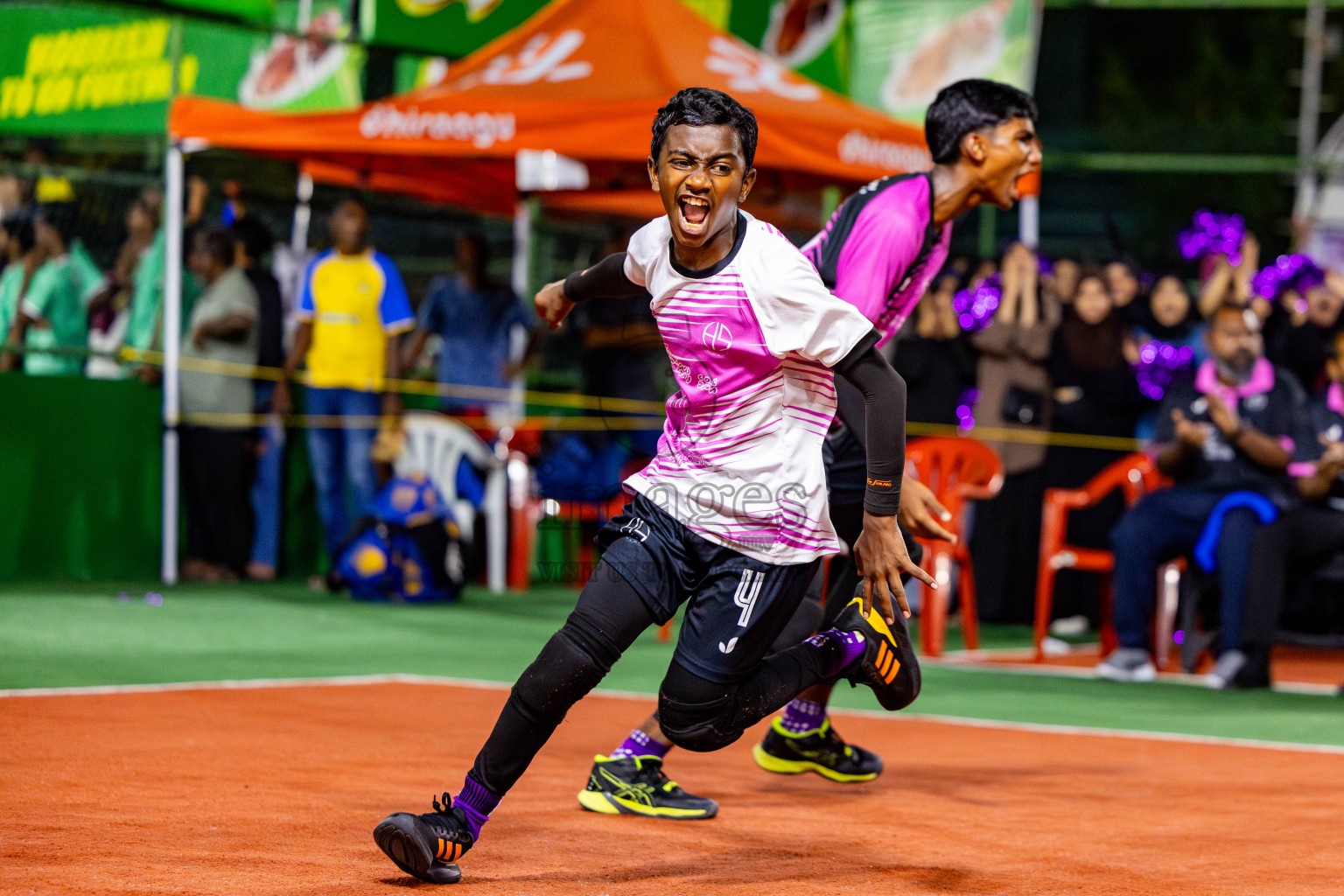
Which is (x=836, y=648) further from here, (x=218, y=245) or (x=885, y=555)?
(x=218, y=245)

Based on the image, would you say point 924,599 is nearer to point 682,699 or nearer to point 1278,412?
point 1278,412

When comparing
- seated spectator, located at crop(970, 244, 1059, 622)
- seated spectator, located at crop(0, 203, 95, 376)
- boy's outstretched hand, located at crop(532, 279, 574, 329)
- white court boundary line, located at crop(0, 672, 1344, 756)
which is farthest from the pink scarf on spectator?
seated spectator, located at crop(0, 203, 95, 376)

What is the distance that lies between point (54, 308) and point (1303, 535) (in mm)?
8139

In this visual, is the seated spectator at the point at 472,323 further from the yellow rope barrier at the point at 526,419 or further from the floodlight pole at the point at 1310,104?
the floodlight pole at the point at 1310,104

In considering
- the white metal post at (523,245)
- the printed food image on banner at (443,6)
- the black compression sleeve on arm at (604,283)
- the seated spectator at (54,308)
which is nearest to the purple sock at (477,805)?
the black compression sleeve on arm at (604,283)

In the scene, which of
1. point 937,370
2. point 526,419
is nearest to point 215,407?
point 526,419

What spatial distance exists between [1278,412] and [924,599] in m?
2.12

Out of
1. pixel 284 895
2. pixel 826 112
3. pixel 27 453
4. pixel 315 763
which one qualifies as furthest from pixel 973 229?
pixel 284 895

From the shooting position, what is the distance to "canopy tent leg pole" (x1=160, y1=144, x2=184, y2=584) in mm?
11859

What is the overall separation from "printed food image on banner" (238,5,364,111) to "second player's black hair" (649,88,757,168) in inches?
410

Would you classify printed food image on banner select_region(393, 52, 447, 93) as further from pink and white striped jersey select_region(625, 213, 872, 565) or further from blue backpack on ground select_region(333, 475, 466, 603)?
pink and white striped jersey select_region(625, 213, 872, 565)

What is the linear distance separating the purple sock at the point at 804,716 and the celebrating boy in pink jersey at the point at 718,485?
1.33 m

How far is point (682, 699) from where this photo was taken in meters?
4.23

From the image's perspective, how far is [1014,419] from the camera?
35.9 feet
